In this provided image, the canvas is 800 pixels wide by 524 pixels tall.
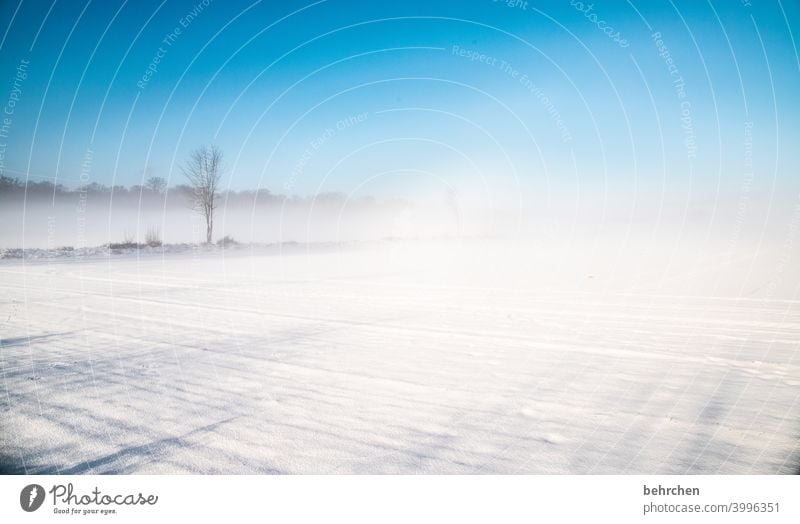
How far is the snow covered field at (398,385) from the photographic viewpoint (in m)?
3.14

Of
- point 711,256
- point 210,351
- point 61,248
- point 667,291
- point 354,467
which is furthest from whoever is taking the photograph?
point 61,248

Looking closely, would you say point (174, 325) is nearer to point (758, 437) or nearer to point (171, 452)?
point (171, 452)

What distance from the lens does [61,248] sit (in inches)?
1067

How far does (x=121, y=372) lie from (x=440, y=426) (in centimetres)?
441

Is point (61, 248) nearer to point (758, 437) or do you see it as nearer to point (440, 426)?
point (440, 426)

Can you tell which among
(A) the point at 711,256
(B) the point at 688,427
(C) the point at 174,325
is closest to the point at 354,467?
(B) the point at 688,427

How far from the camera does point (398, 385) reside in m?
4.64

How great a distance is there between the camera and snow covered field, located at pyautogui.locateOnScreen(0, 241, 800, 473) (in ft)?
10.3

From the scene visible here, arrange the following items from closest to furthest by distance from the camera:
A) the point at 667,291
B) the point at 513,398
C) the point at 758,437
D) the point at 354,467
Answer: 1. the point at 354,467
2. the point at 758,437
3. the point at 513,398
4. the point at 667,291

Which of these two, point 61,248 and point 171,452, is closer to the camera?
point 171,452
